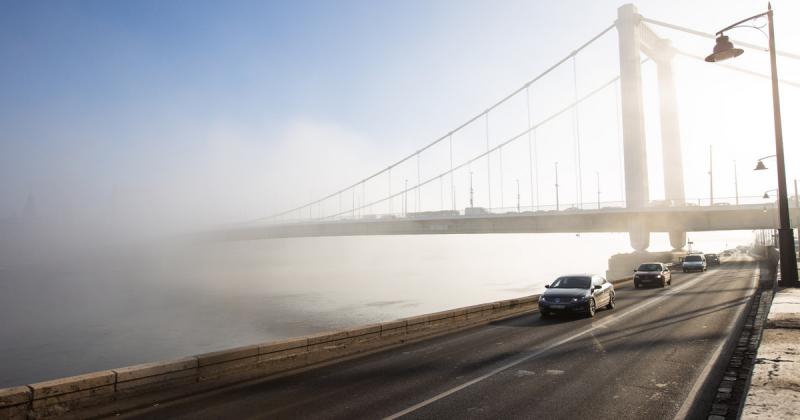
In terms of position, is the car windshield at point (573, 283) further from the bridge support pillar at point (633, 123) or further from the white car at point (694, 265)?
the bridge support pillar at point (633, 123)

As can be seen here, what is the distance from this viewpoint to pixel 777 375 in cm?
634

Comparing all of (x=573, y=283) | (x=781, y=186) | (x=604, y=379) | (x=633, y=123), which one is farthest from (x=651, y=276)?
(x=633, y=123)

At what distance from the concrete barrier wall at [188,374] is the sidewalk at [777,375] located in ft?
24.1

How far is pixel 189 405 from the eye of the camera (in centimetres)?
711

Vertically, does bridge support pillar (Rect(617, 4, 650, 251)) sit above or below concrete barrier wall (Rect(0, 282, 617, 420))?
above

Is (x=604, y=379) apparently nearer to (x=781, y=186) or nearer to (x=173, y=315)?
(x=781, y=186)

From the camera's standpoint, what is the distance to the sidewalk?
504 cm

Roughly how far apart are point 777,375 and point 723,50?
1170 cm

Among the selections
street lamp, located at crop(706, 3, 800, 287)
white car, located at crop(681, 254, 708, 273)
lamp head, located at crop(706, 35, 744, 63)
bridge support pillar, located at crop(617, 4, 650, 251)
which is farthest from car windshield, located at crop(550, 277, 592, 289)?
bridge support pillar, located at crop(617, 4, 650, 251)

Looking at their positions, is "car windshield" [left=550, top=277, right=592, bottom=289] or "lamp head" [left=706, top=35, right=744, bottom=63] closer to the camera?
"lamp head" [left=706, top=35, right=744, bottom=63]

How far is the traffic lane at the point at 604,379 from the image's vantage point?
6.59m

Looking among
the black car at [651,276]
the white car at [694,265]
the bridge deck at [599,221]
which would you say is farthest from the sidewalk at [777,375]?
the bridge deck at [599,221]

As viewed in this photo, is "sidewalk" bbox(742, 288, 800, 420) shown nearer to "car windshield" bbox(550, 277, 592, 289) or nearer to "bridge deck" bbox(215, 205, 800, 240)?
"car windshield" bbox(550, 277, 592, 289)

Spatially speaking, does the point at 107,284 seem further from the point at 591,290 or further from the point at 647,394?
the point at 647,394
